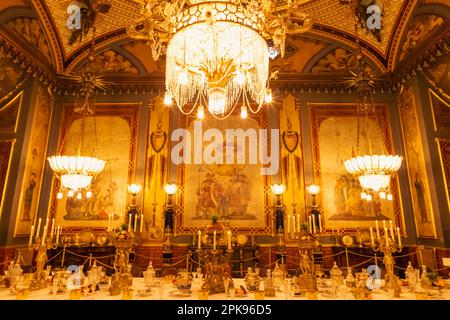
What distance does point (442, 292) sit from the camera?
3.89 meters

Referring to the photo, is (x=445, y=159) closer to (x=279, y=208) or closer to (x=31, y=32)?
(x=279, y=208)

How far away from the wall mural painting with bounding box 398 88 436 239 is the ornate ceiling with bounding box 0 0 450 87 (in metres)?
1.56

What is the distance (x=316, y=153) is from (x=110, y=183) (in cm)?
711

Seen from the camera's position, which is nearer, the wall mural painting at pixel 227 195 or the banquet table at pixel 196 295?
the banquet table at pixel 196 295

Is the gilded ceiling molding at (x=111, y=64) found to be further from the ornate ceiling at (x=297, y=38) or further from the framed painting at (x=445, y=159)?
the framed painting at (x=445, y=159)

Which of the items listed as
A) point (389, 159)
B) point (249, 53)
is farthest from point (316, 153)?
point (249, 53)

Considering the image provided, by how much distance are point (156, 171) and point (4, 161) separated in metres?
4.24

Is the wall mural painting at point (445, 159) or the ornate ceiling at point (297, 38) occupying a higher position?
the ornate ceiling at point (297, 38)

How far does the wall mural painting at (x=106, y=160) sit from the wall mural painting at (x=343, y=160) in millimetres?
6493

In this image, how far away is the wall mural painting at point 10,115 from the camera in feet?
26.3

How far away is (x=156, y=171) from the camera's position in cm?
968

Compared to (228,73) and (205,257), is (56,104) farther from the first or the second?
(205,257)

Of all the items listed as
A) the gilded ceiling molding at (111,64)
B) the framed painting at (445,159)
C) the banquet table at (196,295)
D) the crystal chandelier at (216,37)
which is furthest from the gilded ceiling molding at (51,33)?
the framed painting at (445,159)
